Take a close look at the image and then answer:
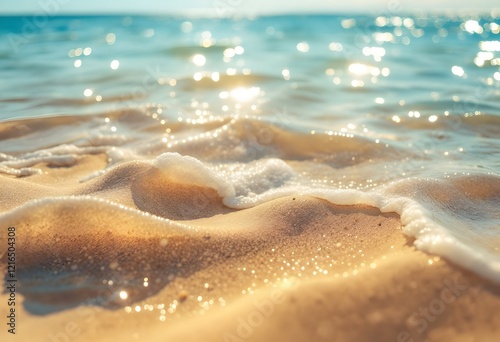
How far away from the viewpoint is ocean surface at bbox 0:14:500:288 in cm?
230

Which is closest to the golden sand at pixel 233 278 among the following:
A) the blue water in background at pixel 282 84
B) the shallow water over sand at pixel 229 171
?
the shallow water over sand at pixel 229 171

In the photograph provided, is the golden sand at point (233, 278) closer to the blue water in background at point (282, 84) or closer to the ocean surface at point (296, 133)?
the ocean surface at point (296, 133)

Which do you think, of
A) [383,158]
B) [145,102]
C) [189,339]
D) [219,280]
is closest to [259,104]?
[145,102]

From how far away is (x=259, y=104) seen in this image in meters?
5.19

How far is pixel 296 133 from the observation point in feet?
12.1

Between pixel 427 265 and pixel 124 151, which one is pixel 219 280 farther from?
pixel 124 151

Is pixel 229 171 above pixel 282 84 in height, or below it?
above

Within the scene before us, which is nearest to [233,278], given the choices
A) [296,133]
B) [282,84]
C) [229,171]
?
[229,171]

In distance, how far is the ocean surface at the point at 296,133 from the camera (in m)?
2.30

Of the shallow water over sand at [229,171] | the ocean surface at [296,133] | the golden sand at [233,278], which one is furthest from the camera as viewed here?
the ocean surface at [296,133]

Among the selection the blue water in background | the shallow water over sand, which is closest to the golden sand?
the shallow water over sand

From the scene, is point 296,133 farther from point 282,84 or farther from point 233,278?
point 282,84

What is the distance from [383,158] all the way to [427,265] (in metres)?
1.66

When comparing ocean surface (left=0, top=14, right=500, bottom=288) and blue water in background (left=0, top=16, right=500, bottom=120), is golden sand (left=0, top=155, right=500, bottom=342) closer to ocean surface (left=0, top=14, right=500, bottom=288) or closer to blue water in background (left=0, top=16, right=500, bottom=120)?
ocean surface (left=0, top=14, right=500, bottom=288)
